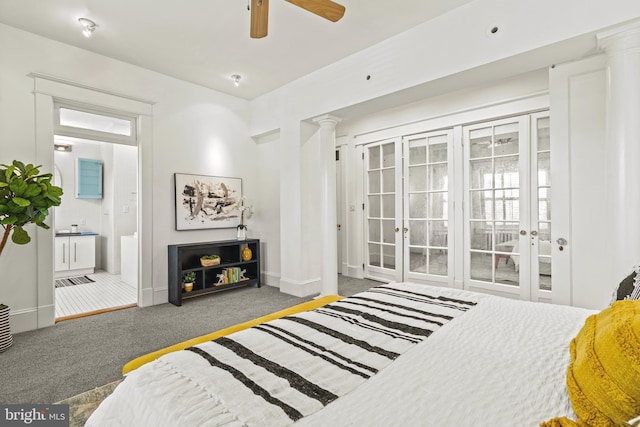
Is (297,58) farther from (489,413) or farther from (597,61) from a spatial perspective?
(489,413)

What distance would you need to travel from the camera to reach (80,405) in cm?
190

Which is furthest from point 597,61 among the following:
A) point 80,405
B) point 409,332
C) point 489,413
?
point 80,405

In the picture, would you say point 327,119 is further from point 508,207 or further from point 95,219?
point 95,219

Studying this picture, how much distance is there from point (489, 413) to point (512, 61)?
2707 millimetres

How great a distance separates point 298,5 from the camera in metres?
1.97

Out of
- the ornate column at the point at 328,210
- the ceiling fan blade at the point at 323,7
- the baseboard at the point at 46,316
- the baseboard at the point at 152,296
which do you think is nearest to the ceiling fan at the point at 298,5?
the ceiling fan blade at the point at 323,7

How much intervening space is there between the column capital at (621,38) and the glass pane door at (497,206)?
4.97 feet

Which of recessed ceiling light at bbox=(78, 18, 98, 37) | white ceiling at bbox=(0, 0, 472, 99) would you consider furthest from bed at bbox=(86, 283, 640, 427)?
recessed ceiling light at bbox=(78, 18, 98, 37)

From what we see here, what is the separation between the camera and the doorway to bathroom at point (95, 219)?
4984 mm

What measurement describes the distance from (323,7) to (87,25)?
2.39m

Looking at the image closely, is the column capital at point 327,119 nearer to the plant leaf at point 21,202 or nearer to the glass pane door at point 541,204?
the glass pane door at point 541,204

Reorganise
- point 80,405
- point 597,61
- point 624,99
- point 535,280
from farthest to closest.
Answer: point 535,280 < point 597,61 < point 624,99 < point 80,405

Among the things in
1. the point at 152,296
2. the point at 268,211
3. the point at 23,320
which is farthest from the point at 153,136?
the point at 23,320

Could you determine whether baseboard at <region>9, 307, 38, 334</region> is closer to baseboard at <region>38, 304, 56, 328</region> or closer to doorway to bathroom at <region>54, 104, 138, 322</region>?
baseboard at <region>38, 304, 56, 328</region>
